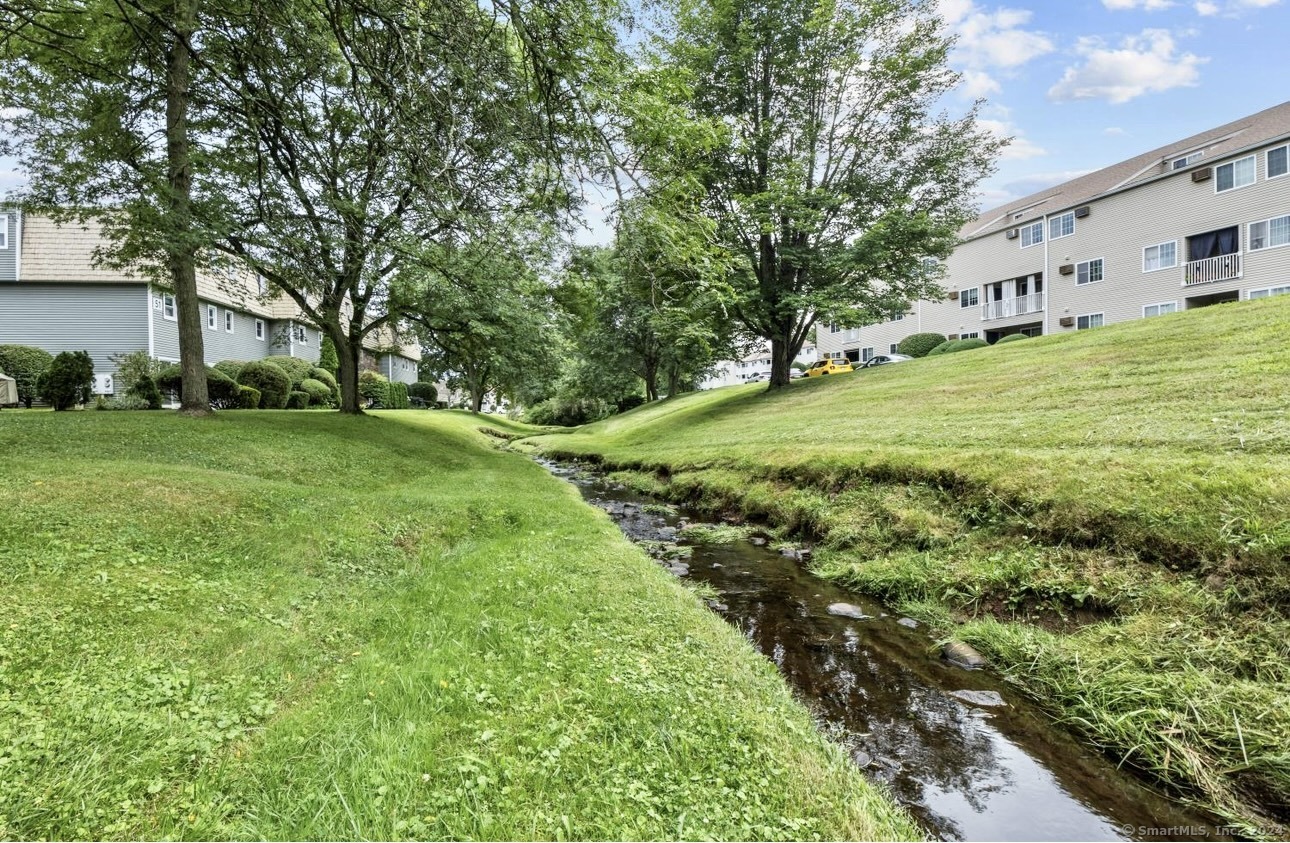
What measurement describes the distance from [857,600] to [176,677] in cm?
621

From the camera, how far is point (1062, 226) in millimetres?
31109

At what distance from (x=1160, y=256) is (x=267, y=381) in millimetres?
42311

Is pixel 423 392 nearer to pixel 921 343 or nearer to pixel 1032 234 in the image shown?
pixel 921 343

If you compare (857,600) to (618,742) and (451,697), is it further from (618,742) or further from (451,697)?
(451,697)

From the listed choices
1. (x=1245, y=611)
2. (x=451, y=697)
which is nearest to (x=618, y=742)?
(x=451, y=697)

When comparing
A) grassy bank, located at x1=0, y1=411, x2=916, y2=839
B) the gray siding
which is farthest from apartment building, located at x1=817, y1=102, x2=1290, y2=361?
the gray siding

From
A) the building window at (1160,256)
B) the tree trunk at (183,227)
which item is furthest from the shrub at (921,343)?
the tree trunk at (183,227)

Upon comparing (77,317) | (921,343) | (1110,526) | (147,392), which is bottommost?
(1110,526)

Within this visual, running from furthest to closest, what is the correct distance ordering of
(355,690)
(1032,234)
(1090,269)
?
(1032,234) → (1090,269) → (355,690)

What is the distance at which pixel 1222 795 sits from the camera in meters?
3.20

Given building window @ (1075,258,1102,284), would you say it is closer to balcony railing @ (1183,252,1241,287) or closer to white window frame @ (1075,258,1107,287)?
white window frame @ (1075,258,1107,287)

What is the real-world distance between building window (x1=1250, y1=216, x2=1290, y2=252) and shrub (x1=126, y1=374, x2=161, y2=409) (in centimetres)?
4269

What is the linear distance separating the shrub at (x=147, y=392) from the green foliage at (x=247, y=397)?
3.71 metres

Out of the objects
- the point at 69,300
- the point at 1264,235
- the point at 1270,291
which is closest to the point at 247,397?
the point at 69,300
